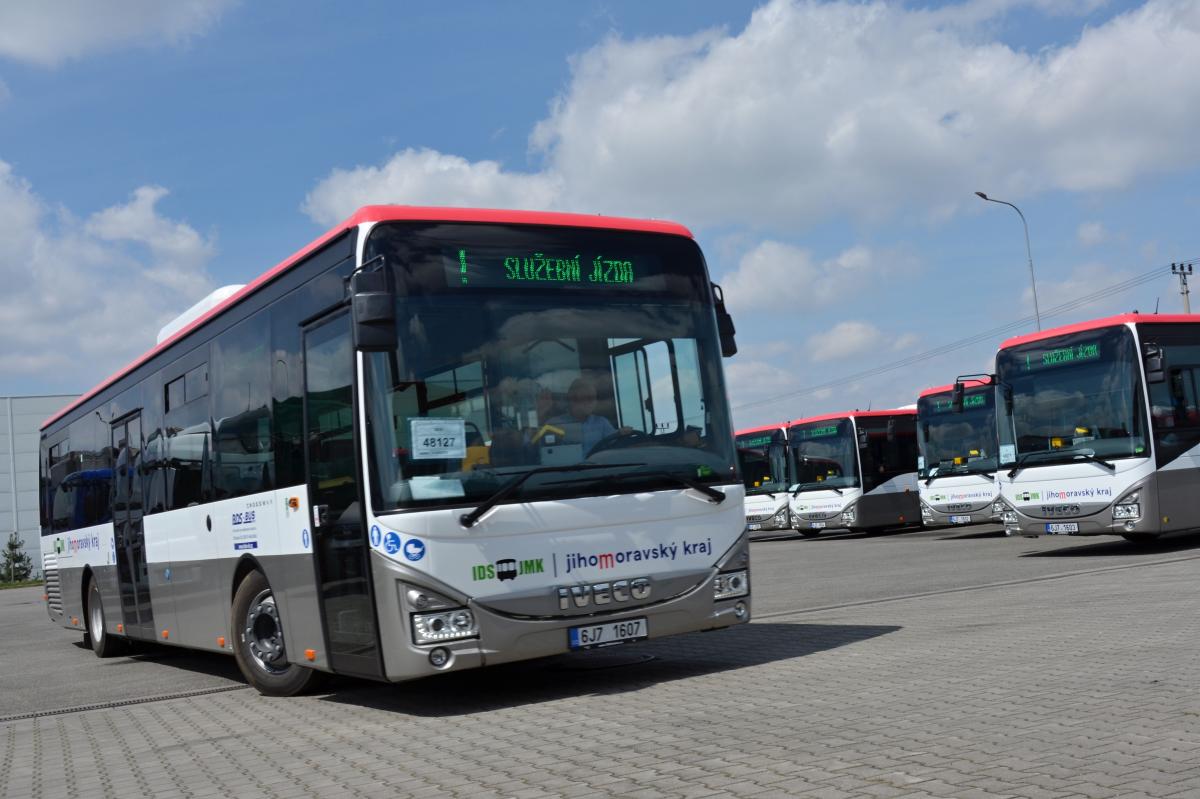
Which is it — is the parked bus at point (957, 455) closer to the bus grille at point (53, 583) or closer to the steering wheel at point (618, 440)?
the bus grille at point (53, 583)

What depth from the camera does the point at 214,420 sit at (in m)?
11.0

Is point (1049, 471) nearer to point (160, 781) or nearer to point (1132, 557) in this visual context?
point (1132, 557)

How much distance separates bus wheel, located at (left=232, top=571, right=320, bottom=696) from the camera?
987 cm

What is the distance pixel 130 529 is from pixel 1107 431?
515 inches

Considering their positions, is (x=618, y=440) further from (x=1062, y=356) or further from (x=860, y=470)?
(x=860, y=470)

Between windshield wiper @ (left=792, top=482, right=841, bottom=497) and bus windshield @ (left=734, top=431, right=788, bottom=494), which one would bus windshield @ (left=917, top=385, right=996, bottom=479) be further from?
bus windshield @ (left=734, top=431, right=788, bottom=494)

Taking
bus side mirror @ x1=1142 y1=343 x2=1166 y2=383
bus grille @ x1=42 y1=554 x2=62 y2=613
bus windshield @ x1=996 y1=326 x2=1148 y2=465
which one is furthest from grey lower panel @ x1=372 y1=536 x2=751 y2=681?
bus side mirror @ x1=1142 y1=343 x2=1166 y2=383

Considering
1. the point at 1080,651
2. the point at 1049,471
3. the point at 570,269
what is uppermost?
the point at 570,269

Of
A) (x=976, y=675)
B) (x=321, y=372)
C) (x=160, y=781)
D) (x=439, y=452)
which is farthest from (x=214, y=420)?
(x=976, y=675)

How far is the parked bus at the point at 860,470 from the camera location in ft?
111

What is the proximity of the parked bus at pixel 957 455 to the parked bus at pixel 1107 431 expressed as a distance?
8737 mm

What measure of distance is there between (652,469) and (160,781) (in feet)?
12.0

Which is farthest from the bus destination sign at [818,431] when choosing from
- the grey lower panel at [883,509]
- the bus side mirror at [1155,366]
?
the bus side mirror at [1155,366]

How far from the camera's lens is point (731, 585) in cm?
920
